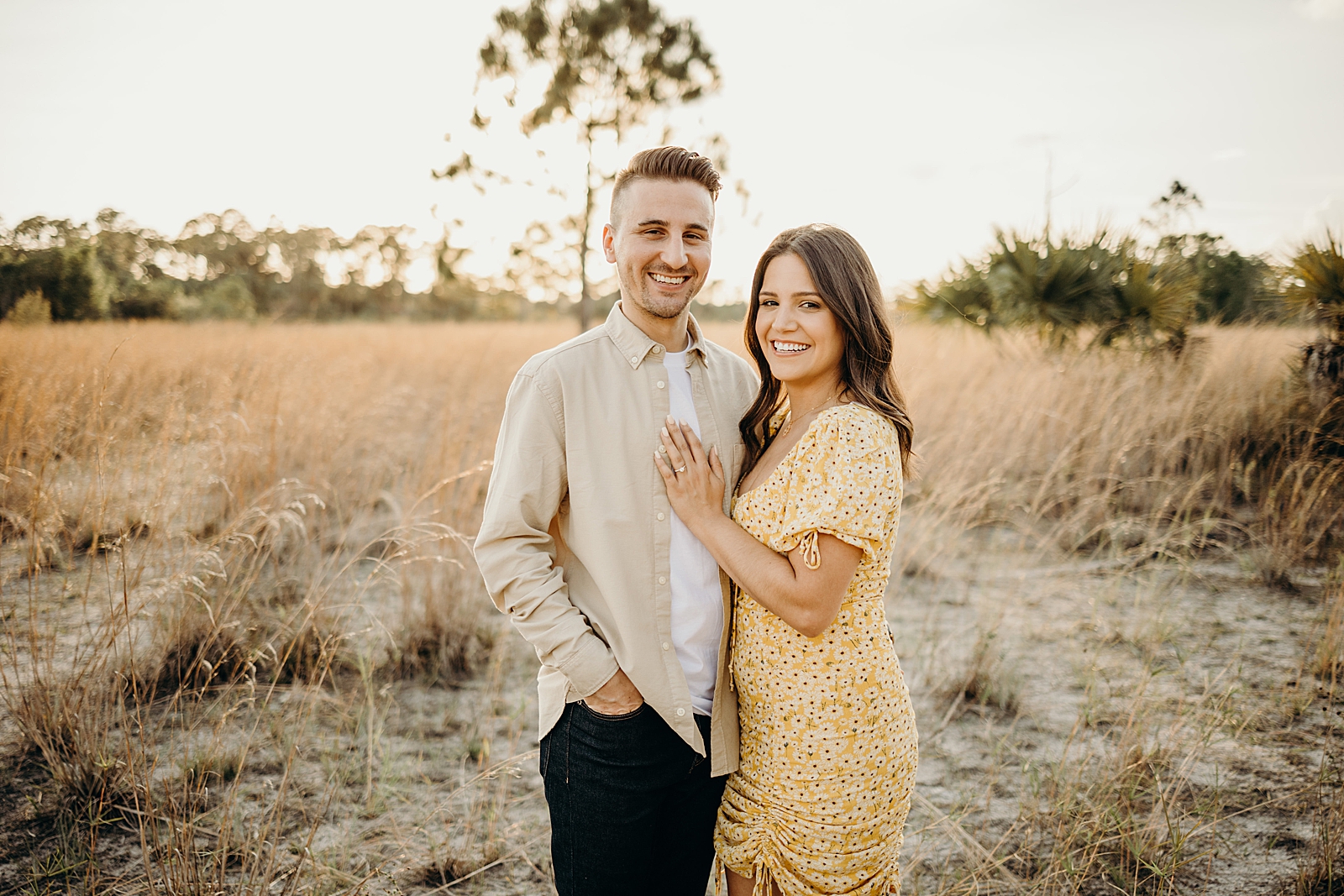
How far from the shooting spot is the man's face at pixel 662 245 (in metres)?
1.81

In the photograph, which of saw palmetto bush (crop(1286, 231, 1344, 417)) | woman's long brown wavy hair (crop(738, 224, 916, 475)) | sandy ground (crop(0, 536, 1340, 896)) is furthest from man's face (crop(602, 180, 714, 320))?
saw palmetto bush (crop(1286, 231, 1344, 417))

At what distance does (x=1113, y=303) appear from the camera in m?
7.42

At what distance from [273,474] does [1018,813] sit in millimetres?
3951

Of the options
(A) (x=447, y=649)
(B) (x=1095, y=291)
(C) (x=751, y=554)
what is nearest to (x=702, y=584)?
(C) (x=751, y=554)

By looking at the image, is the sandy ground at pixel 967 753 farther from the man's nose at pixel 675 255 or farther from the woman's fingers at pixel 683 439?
the man's nose at pixel 675 255

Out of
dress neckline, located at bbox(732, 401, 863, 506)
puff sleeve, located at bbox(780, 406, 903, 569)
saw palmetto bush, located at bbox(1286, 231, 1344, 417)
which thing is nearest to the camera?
Answer: puff sleeve, located at bbox(780, 406, 903, 569)

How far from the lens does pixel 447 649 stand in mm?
3559

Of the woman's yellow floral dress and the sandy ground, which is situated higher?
the woman's yellow floral dress

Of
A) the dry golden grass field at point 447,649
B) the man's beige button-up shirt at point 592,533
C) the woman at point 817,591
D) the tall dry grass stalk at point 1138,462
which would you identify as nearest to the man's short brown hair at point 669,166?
the woman at point 817,591

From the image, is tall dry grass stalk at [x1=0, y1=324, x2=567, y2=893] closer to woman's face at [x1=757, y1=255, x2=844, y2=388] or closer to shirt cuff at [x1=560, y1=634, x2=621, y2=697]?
shirt cuff at [x1=560, y1=634, x2=621, y2=697]

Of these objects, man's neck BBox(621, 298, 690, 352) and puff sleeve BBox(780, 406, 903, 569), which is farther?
man's neck BBox(621, 298, 690, 352)

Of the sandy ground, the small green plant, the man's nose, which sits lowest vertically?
the sandy ground

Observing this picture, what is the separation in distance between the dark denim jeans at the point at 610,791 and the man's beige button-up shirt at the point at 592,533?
0.17 feet

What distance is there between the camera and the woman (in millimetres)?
1589
